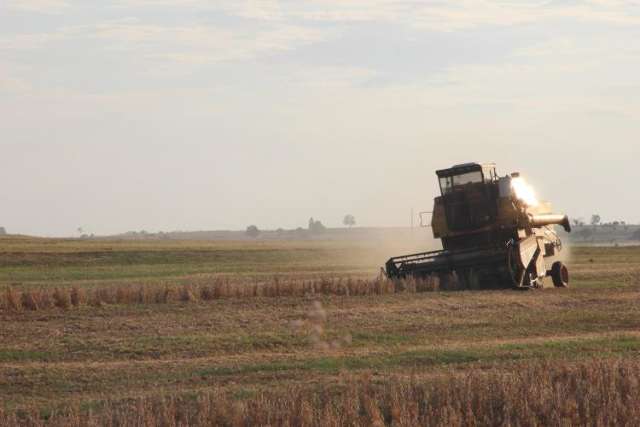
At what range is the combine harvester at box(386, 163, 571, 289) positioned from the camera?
34.0 metres

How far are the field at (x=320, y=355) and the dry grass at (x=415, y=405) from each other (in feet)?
0.11

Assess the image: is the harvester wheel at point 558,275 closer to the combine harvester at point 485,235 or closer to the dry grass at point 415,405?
the combine harvester at point 485,235

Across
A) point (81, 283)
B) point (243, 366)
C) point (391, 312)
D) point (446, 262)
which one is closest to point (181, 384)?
point (243, 366)

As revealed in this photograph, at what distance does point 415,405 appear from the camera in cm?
1498

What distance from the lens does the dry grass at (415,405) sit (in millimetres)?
14516

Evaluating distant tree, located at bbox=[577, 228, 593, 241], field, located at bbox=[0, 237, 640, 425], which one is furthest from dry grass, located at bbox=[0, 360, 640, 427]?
distant tree, located at bbox=[577, 228, 593, 241]

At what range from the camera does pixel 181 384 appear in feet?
59.8

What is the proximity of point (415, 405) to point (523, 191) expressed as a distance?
840 inches

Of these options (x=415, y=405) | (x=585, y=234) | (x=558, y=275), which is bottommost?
(x=415, y=405)

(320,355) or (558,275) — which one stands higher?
(558,275)

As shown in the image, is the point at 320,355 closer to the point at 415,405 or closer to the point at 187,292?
the point at 415,405

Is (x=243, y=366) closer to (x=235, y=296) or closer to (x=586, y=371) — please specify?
(x=586, y=371)

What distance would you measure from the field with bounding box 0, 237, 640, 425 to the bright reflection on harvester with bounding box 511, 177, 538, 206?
3.26 m

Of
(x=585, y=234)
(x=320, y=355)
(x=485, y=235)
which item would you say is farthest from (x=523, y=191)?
(x=585, y=234)
